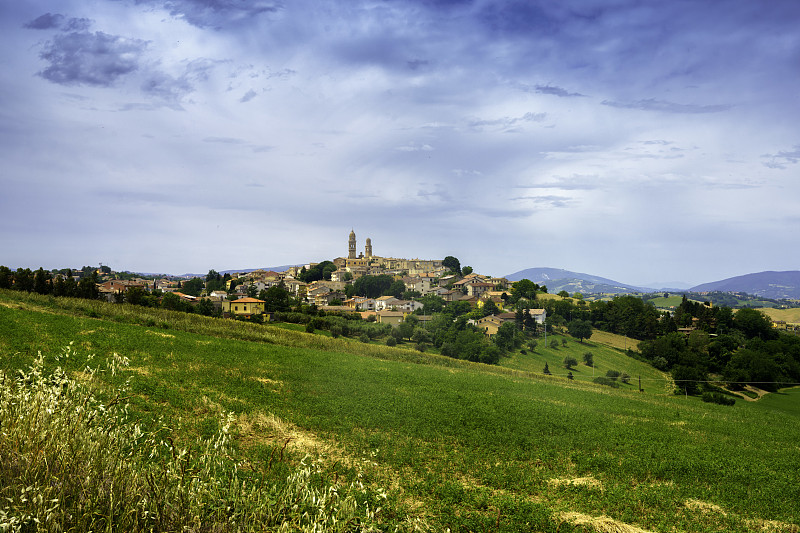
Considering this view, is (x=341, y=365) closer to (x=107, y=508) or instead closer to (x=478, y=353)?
(x=107, y=508)

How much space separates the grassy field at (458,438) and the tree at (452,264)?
12801cm

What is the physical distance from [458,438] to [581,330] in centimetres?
6124

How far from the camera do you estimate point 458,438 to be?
9.65 meters

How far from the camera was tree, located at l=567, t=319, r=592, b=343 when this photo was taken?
64.2 m

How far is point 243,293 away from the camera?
96.2 m

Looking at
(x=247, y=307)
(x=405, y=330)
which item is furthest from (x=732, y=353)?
(x=247, y=307)

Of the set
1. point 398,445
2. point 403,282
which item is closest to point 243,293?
point 403,282

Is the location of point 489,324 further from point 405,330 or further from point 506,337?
point 405,330

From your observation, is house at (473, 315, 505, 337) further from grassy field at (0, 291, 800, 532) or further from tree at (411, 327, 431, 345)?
grassy field at (0, 291, 800, 532)

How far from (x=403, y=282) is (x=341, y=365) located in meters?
93.2

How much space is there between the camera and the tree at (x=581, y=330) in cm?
6425

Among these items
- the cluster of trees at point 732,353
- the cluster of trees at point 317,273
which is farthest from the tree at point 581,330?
the cluster of trees at point 317,273

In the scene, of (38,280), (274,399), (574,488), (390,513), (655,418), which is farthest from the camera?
(38,280)

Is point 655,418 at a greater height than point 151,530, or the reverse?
Result: point 151,530
